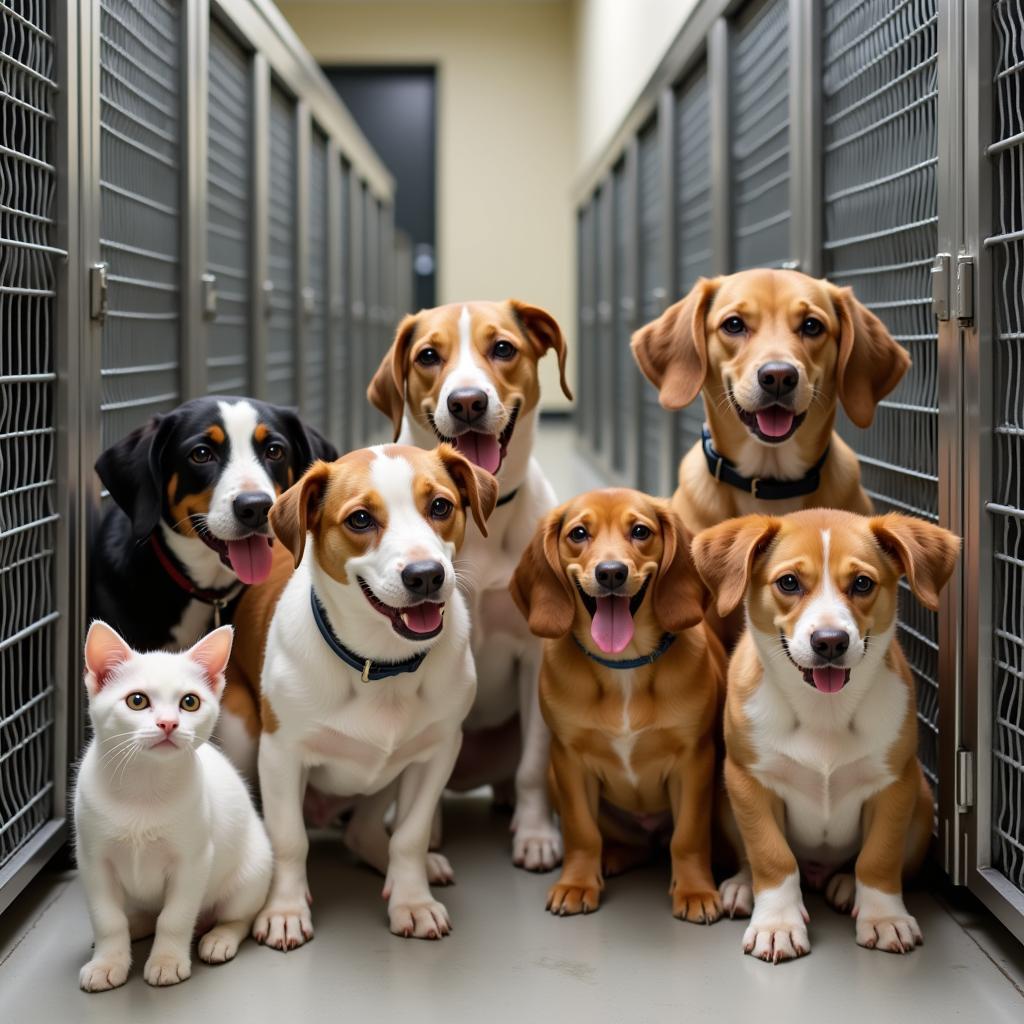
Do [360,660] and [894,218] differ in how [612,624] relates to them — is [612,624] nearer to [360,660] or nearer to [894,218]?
[360,660]

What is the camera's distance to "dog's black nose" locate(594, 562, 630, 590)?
2.37m

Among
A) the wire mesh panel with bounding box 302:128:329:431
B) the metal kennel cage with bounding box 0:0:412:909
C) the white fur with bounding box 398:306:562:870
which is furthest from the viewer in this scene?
the wire mesh panel with bounding box 302:128:329:431

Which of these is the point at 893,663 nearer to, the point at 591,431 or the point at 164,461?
the point at 164,461

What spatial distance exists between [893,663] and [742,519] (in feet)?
1.20

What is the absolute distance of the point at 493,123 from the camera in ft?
45.5

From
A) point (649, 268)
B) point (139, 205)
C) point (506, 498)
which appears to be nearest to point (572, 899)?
point (506, 498)

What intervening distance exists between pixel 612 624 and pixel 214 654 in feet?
2.40

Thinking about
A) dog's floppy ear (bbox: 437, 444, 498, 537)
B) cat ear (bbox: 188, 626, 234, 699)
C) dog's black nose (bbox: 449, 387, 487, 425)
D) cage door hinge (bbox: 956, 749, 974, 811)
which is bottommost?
cage door hinge (bbox: 956, 749, 974, 811)

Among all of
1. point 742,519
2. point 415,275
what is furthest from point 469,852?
point 415,275

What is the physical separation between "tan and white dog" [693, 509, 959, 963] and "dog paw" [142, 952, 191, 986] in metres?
0.96

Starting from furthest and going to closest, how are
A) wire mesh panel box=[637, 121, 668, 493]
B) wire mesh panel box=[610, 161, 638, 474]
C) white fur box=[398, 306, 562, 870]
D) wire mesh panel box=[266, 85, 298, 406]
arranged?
wire mesh panel box=[610, 161, 638, 474] < wire mesh panel box=[637, 121, 668, 493] < wire mesh panel box=[266, 85, 298, 406] < white fur box=[398, 306, 562, 870]

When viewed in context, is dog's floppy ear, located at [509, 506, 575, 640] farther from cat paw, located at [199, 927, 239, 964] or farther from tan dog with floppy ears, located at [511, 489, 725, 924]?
cat paw, located at [199, 927, 239, 964]

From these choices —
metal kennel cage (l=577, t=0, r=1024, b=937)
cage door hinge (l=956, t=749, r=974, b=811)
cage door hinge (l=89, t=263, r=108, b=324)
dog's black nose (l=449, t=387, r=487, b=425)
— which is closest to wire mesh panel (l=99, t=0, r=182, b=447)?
cage door hinge (l=89, t=263, r=108, b=324)

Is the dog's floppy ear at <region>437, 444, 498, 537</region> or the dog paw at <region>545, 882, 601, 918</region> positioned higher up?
the dog's floppy ear at <region>437, 444, 498, 537</region>
